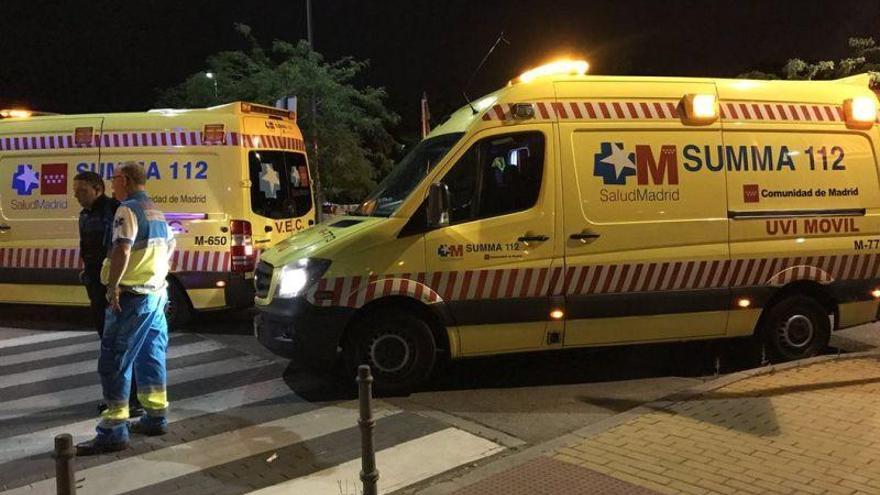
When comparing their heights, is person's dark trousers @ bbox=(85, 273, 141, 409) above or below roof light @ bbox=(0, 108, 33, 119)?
below

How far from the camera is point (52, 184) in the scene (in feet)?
29.2

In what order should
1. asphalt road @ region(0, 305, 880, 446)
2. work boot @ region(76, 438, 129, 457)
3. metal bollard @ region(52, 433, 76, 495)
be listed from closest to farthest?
metal bollard @ region(52, 433, 76, 495) < work boot @ region(76, 438, 129, 457) < asphalt road @ region(0, 305, 880, 446)

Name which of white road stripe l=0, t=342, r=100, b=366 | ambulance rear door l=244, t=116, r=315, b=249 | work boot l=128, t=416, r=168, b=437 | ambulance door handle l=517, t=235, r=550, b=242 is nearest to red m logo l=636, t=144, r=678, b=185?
ambulance door handle l=517, t=235, r=550, b=242

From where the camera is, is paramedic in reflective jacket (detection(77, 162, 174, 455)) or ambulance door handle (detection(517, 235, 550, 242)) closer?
paramedic in reflective jacket (detection(77, 162, 174, 455))

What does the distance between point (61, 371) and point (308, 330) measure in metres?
2.93

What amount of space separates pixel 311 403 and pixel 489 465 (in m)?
2.02

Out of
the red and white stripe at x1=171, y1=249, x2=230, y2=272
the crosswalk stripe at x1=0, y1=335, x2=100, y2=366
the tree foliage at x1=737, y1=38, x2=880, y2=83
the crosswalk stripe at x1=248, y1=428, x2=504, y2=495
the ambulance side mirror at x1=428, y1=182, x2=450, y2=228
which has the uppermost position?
the tree foliage at x1=737, y1=38, x2=880, y2=83

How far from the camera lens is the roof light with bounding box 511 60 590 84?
6500 millimetres

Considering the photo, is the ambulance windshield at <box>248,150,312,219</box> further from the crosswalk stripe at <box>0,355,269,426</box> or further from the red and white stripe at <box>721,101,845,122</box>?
the red and white stripe at <box>721,101,845,122</box>

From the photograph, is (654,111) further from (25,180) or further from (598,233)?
(25,180)

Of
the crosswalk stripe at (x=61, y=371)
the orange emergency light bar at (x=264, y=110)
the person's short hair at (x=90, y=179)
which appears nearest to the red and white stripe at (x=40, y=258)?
the crosswalk stripe at (x=61, y=371)

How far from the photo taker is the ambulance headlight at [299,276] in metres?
5.83

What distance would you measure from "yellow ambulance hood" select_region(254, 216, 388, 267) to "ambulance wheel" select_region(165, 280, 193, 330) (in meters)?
2.59

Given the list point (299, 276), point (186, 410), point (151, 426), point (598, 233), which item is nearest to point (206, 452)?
point (151, 426)
